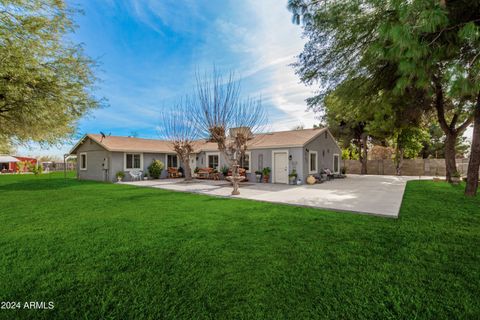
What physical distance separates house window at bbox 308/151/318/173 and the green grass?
8361 mm

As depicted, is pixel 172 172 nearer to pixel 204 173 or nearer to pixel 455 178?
pixel 204 173

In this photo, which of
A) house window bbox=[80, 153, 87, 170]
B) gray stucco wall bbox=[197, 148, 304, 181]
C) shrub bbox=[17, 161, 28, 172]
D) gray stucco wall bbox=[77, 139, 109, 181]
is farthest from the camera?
shrub bbox=[17, 161, 28, 172]

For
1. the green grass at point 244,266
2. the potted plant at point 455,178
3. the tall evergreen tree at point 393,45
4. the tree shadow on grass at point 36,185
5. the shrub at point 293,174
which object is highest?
the tall evergreen tree at point 393,45

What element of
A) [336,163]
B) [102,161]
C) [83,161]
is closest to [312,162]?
[336,163]

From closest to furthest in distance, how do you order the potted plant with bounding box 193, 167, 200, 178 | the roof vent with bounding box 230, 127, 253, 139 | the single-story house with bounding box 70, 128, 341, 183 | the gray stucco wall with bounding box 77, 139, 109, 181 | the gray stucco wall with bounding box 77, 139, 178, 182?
1. the roof vent with bounding box 230, 127, 253, 139
2. the single-story house with bounding box 70, 128, 341, 183
3. the gray stucco wall with bounding box 77, 139, 178, 182
4. the gray stucco wall with bounding box 77, 139, 109, 181
5. the potted plant with bounding box 193, 167, 200, 178

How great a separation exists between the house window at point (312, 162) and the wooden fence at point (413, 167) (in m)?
10.7

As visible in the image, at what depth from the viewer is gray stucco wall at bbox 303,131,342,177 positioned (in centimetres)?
1330

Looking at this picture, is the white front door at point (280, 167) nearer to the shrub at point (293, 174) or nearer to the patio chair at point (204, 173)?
the shrub at point (293, 174)

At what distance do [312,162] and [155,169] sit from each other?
449 inches

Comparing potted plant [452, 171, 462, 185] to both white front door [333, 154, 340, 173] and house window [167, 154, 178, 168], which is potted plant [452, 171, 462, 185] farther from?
house window [167, 154, 178, 168]

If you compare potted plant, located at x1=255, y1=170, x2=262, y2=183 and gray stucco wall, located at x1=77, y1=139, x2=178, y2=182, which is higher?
gray stucco wall, located at x1=77, y1=139, x2=178, y2=182

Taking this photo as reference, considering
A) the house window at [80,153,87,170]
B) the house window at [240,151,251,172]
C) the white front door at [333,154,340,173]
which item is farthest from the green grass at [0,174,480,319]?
the house window at [80,153,87,170]

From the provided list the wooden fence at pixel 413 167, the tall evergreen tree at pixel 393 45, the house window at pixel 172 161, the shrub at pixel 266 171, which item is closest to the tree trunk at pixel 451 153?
the tall evergreen tree at pixel 393 45

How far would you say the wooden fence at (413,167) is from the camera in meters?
19.1
